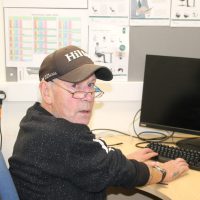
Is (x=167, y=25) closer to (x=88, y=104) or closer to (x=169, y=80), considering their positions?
(x=169, y=80)

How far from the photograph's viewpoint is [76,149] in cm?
120

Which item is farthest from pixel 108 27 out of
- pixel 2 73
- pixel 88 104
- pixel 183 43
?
pixel 88 104

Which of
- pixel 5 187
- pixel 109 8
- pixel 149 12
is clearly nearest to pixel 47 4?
pixel 109 8

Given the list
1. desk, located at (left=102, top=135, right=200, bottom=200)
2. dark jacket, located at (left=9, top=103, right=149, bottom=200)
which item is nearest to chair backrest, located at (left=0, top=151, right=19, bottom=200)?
dark jacket, located at (left=9, top=103, right=149, bottom=200)

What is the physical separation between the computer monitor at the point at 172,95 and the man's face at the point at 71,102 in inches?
24.6

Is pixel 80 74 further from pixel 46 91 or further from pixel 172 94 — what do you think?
pixel 172 94

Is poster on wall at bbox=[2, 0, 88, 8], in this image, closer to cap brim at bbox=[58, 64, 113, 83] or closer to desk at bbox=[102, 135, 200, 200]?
cap brim at bbox=[58, 64, 113, 83]

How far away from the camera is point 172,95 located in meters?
1.88

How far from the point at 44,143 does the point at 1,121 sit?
0.90 metres

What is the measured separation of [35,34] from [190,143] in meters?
1.03

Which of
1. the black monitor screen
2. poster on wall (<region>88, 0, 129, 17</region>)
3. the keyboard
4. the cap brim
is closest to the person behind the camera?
the cap brim

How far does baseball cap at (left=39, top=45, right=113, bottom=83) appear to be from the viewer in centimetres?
127

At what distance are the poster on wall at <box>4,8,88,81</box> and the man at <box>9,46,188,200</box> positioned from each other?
0.64 metres

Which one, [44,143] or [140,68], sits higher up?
[140,68]
